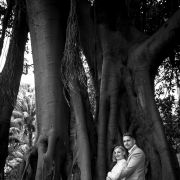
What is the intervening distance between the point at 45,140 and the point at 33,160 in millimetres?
362

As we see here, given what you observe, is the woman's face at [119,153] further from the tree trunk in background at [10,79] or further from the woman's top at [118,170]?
the tree trunk in background at [10,79]

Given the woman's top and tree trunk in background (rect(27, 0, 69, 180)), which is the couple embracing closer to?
the woman's top

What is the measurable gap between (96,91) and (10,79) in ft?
4.98

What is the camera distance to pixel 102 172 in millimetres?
4785

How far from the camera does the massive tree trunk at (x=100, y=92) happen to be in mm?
4883

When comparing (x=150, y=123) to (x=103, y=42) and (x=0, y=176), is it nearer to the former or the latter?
(x=103, y=42)

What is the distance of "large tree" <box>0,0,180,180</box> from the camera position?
4.89 meters

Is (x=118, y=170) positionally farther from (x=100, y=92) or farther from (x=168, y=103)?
(x=168, y=103)

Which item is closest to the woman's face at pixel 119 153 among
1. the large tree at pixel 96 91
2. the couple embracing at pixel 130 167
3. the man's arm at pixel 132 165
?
the couple embracing at pixel 130 167

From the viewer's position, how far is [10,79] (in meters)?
6.29

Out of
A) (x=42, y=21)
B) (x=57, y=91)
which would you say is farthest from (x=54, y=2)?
(x=57, y=91)

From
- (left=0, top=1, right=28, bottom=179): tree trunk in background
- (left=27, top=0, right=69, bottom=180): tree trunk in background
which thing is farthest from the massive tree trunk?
(left=0, top=1, right=28, bottom=179): tree trunk in background

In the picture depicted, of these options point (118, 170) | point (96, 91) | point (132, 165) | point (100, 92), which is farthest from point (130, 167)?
point (96, 91)

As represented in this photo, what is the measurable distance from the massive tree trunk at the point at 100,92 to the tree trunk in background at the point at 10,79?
0.64 meters
